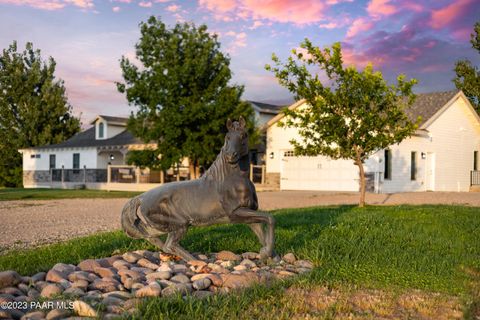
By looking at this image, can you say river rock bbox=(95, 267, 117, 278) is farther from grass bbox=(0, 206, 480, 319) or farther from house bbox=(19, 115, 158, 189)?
house bbox=(19, 115, 158, 189)

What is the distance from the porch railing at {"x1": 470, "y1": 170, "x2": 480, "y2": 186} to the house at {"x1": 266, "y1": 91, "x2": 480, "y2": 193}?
44 mm

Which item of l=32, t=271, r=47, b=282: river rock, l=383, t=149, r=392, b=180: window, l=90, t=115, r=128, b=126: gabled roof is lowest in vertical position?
l=32, t=271, r=47, b=282: river rock

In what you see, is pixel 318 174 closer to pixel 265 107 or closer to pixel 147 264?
pixel 265 107

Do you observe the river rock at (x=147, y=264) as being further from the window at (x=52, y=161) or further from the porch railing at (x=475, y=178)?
the window at (x=52, y=161)

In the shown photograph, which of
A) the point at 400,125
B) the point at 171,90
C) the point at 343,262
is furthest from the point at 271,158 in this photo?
the point at 343,262

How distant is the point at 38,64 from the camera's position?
143 ft

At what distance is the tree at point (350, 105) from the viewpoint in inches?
530

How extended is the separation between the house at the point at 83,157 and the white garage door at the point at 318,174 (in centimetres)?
1041

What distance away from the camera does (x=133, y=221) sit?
597 cm

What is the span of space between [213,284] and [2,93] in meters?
42.5

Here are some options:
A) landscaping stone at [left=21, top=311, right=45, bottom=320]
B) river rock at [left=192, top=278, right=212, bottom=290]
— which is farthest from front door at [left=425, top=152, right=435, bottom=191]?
landscaping stone at [left=21, top=311, right=45, bottom=320]

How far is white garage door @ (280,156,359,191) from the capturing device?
25.4 m

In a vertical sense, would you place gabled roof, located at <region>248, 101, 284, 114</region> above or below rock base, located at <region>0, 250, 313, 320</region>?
above

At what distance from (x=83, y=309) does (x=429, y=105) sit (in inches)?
1055
